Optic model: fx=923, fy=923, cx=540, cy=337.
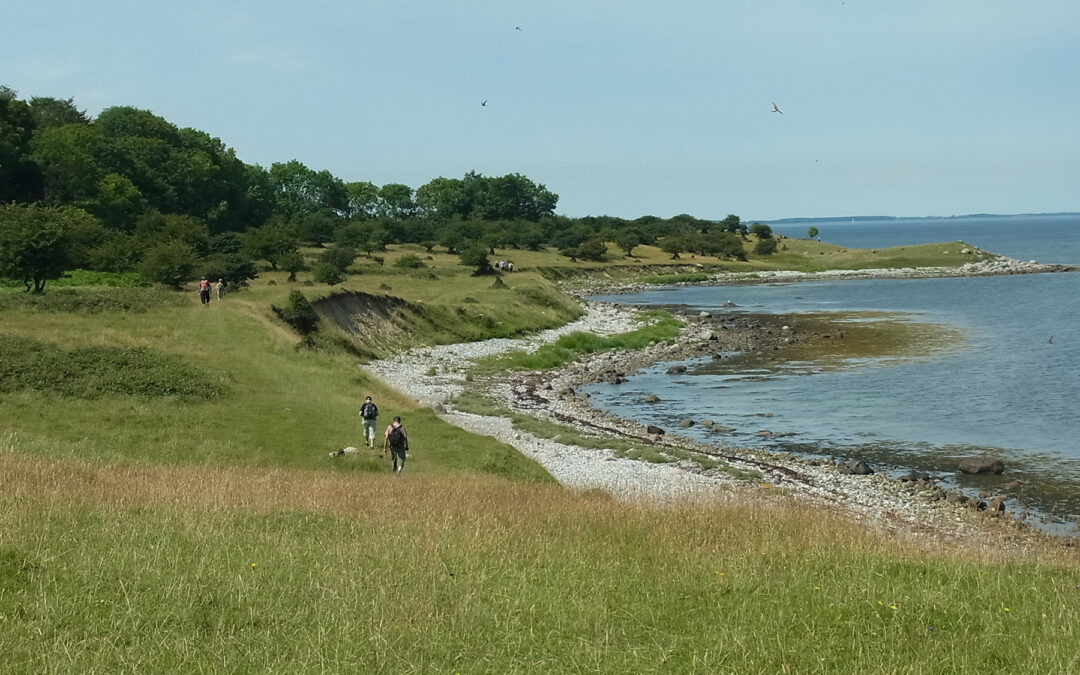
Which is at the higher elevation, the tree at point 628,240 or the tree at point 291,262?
the tree at point 628,240

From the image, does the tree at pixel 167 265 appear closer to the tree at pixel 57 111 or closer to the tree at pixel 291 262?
the tree at pixel 291 262

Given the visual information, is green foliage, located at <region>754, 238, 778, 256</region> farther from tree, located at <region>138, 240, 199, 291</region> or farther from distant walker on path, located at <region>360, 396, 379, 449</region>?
distant walker on path, located at <region>360, 396, 379, 449</region>

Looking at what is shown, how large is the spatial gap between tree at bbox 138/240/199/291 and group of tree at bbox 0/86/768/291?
0.08 metres

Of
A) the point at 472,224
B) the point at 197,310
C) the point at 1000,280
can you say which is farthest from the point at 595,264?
the point at 197,310

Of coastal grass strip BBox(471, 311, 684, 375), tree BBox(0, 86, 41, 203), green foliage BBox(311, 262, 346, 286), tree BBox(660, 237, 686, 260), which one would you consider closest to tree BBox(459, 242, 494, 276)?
coastal grass strip BBox(471, 311, 684, 375)

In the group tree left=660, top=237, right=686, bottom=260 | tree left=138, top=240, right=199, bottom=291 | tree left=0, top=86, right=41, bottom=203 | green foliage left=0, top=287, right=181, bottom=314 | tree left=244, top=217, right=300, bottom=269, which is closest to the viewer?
green foliage left=0, top=287, right=181, bottom=314

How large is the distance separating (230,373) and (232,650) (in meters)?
30.8

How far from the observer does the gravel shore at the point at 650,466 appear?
26.8 meters

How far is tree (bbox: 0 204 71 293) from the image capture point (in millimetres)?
46688

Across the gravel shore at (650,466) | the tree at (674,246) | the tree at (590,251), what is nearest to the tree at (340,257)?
the gravel shore at (650,466)

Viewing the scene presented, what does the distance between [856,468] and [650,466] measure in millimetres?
7642

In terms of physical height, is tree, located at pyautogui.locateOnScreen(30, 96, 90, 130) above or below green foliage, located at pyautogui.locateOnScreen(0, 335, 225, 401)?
above

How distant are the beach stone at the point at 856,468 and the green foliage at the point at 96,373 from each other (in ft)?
78.0

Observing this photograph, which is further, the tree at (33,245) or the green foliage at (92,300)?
the tree at (33,245)
